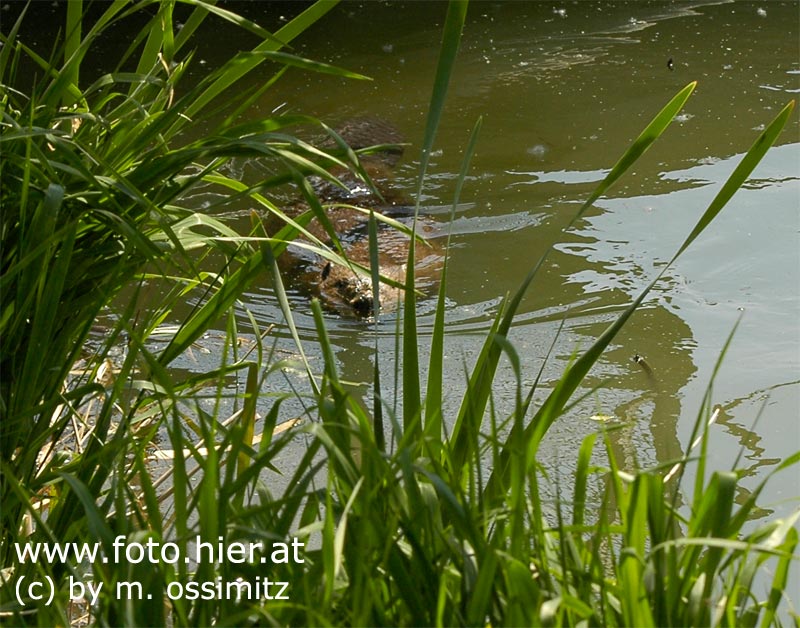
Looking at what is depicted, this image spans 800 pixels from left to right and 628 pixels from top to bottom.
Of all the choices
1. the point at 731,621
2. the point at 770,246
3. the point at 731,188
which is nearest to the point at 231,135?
the point at 731,188

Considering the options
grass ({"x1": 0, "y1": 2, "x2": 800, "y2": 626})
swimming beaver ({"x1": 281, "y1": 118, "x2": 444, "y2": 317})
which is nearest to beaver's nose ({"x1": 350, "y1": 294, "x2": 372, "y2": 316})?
swimming beaver ({"x1": 281, "y1": 118, "x2": 444, "y2": 317})

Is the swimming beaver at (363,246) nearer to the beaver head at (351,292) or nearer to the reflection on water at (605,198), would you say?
the beaver head at (351,292)

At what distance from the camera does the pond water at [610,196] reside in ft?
11.6

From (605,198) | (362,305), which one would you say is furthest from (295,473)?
(605,198)

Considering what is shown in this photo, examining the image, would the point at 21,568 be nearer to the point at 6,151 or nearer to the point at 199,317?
the point at 199,317

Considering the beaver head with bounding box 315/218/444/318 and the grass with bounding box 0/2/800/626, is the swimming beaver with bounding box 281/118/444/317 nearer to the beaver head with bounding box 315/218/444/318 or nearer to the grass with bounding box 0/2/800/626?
the beaver head with bounding box 315/218/444/318

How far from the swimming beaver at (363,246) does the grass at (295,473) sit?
172 centimetres

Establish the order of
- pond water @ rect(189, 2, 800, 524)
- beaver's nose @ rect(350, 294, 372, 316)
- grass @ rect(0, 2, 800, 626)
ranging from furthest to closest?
1. beaver's nose @ rect(350, 294, 372, 316)
2. pond water @ rect(189, 2, 800, 524)
3. grass @ rect(0, 2, 800, 626)

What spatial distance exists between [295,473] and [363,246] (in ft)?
10.7

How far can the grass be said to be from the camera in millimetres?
1217

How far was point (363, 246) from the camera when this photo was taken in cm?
461

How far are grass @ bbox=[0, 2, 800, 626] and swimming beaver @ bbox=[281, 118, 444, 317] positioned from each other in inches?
67.6

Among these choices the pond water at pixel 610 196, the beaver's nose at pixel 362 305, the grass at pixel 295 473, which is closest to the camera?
the grass at pixel 295 473

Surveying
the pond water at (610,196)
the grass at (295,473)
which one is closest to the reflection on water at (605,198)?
the pond water at (610,196)
